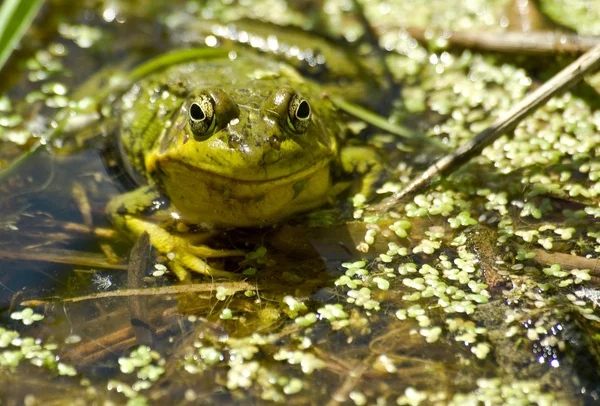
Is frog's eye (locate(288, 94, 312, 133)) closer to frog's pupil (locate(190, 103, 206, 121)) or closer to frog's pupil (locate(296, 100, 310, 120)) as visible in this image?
frog's pupil (locate(296, 100, 310, 120))

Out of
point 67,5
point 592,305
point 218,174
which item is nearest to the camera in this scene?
point 592,305

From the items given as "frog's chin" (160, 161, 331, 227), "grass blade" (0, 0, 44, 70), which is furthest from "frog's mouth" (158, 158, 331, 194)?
"grass blade" (0, 0, 44, 70)

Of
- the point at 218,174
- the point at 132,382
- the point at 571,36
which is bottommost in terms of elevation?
the point at 132,382

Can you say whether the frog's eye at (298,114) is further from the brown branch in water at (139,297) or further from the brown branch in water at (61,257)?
the brown branch in water at (61,257)

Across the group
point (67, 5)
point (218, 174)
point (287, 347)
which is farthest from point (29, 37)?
point (287, 347)

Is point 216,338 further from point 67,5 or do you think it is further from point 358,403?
point 67,5

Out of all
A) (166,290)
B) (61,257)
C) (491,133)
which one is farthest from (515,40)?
(61,257)

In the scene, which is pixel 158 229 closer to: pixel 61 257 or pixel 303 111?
pixel 61 257
